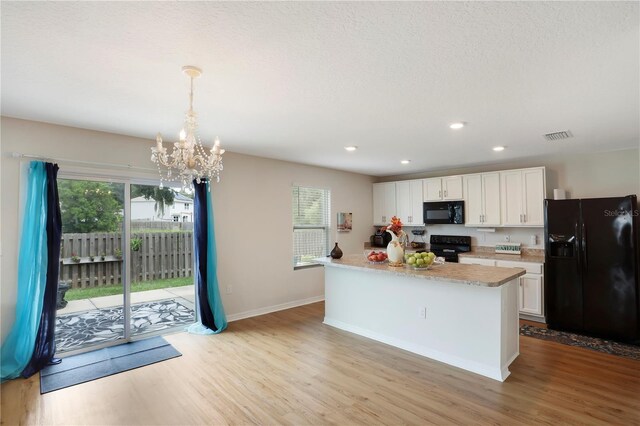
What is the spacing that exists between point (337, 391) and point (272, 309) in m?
2.62

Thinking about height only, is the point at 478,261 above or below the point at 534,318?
above

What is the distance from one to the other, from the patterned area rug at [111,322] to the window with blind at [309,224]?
2.03m

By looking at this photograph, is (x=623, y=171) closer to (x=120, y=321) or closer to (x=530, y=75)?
(x=530, y=75)

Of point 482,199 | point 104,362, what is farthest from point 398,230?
point 104,362

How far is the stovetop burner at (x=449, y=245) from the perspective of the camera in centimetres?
579

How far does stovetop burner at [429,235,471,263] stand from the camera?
19.0 ft

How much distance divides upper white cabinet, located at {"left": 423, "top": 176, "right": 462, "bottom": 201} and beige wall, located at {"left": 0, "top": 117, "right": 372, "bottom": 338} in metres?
1.42

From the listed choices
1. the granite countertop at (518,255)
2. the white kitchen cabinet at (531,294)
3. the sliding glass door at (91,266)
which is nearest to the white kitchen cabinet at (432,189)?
the granite countertop at (518,255)

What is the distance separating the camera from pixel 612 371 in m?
3.18

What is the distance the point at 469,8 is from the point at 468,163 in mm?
4422

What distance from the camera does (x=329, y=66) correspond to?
86.0 inches

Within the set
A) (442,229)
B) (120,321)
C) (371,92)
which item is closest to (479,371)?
(371,92)

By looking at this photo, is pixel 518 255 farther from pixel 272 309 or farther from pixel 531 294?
pixel 272 309

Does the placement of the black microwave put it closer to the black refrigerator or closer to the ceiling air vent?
the black refrigerator
